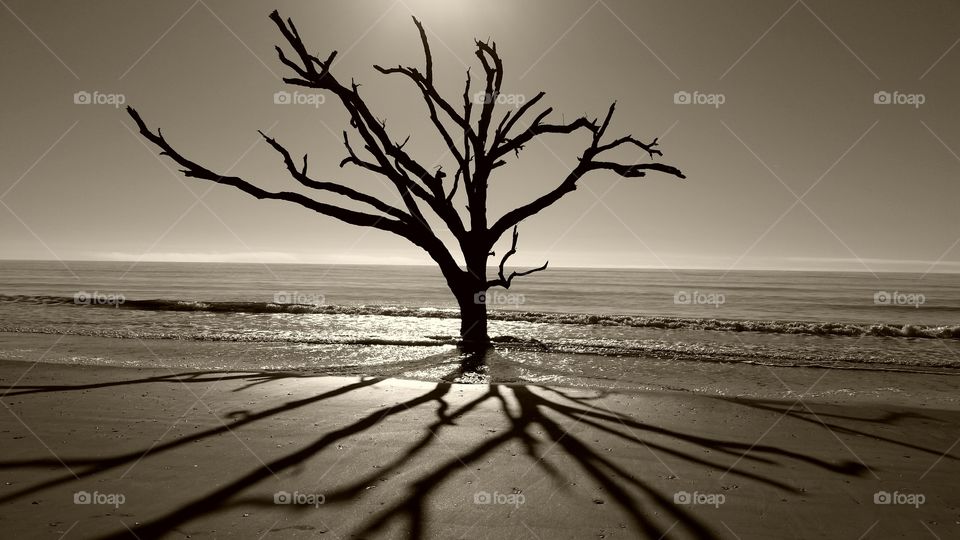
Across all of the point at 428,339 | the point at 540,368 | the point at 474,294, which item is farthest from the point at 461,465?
the point at 428,339

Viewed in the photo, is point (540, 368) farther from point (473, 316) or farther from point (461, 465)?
point (461, 465)

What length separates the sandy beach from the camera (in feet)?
10.2

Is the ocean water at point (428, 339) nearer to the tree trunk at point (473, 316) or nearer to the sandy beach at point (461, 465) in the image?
the tree trunk at point (473, 316)

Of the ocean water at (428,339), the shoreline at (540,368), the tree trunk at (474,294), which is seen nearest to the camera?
the shoreline at (540,368)

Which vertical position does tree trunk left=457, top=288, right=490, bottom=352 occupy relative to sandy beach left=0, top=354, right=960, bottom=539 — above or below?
above

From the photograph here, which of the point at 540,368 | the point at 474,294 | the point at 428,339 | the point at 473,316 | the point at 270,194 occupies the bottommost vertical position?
the point at 540,368

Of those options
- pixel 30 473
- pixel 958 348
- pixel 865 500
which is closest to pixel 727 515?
pixel 865 500

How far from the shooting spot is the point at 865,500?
3570 mm

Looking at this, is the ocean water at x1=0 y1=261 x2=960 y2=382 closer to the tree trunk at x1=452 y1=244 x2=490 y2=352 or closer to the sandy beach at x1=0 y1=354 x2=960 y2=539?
the tree trunk at x1=452 y1=244 x2=490 y2=352

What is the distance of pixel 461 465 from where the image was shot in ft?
13.1

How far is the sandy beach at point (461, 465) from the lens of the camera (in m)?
3.10

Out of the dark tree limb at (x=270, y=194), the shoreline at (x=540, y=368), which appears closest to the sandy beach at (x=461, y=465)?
the shoreline at (x=540, y=368)

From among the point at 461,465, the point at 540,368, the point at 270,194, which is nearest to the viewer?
the point at 461,465

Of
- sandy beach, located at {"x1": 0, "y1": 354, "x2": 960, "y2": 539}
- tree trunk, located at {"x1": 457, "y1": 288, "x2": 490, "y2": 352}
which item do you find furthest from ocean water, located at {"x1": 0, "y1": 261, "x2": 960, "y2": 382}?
sandy beach, located at {"x1": 0, "y1": 354, "x2": 960, "y2": 539}
